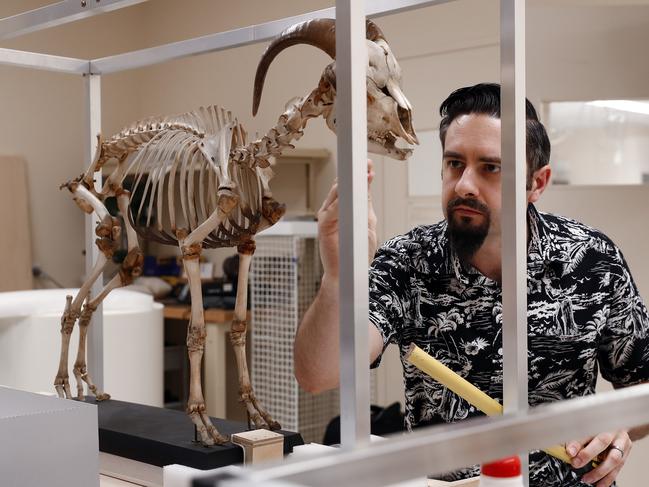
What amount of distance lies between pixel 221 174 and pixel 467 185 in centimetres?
41

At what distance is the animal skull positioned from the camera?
109cm

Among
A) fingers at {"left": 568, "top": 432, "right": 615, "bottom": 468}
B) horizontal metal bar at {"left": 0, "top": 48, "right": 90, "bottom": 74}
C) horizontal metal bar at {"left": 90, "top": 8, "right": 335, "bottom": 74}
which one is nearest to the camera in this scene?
fingers at {"left": 568, "top": 432, "right": 615, "bottom": 468}

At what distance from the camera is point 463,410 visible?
4.98ft

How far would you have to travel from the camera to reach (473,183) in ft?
4.76

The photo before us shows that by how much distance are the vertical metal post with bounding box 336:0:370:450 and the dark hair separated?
2.99 feet

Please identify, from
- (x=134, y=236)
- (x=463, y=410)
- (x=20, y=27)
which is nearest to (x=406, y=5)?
(x=20, y=27)

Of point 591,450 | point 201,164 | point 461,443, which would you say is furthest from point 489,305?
point 461,443

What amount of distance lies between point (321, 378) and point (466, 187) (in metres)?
0.42

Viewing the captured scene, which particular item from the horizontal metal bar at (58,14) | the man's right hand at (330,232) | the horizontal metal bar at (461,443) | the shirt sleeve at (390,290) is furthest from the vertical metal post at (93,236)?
the horizontal metal bar at (461,443)

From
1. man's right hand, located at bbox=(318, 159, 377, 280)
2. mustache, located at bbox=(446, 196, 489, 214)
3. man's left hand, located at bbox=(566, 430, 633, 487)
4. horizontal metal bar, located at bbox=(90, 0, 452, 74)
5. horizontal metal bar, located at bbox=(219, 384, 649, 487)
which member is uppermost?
horizontal metal bar, located at bbox=(90, 0, 452, 74)

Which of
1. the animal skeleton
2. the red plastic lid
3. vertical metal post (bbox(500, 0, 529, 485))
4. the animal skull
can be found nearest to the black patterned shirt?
the animal skeleton

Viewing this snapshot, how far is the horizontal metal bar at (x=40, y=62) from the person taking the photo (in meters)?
1.65

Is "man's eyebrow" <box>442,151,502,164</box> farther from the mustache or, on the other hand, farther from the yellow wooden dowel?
the yellow wooden dowel

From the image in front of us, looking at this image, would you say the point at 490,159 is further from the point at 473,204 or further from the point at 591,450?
the point at 591,450
